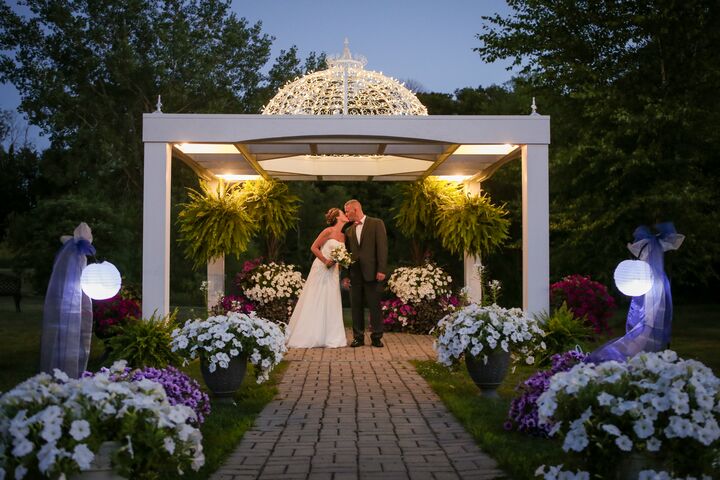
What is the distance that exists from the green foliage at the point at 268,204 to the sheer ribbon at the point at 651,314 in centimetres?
773

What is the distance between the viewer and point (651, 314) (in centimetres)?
808

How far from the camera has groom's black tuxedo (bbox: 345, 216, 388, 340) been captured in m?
12.3

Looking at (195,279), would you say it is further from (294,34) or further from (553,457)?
(553,457)

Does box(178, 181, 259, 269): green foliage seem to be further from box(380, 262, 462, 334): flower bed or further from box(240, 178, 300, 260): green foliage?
box(380, 262, 462, 334): flower bed

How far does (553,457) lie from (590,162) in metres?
12.7

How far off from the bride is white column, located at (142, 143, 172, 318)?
2.95 m

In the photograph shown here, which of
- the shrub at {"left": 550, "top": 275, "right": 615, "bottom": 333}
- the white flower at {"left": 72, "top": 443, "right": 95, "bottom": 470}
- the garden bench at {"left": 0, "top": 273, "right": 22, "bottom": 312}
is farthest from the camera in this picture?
the garden bench at {"left": 0, "top": 273, "right": 22, "bottom": 312}

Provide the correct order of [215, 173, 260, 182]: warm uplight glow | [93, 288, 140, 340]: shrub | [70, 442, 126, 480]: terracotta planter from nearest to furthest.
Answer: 1. [70, 442, 126, 480]: terracotta planter
2. [93, 288, 140, 340]: shrub
3. [215, 173, 260, 182]: warm uplight glow

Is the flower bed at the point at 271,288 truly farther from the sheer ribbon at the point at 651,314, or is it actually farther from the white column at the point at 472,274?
the sheer ribbon at the point at 651,314

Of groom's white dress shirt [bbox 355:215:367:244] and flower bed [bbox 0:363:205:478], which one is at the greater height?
groom's white dress shirt [bbox 355:215:367:244]

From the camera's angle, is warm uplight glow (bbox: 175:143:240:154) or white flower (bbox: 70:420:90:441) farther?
warm uplight glow (bbox: 175:143:240:154)

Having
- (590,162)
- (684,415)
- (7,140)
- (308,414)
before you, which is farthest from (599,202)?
(7,140)

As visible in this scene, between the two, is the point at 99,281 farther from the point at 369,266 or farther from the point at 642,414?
the point at 369,266

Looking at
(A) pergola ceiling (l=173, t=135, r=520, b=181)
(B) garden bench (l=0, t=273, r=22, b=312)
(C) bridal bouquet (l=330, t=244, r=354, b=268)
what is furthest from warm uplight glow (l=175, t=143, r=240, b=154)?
(B) garden bench (l=0, t=273, r=22, b=312)
